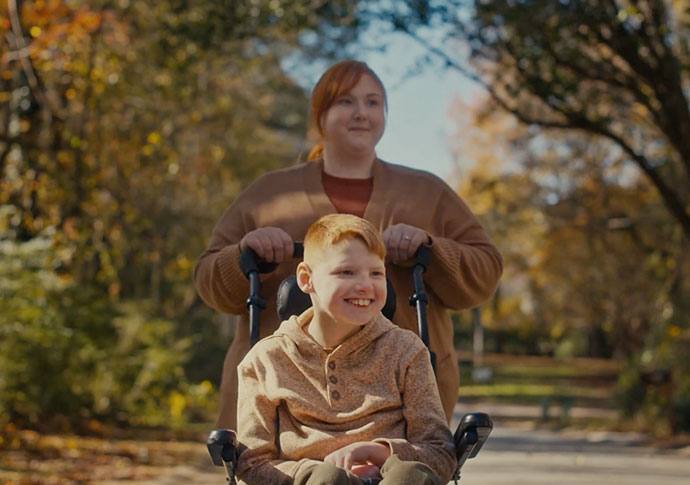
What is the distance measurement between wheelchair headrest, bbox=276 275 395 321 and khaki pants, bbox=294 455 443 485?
3.19 feet

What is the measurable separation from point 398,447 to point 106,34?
43.8 ft

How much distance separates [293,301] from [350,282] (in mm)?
743

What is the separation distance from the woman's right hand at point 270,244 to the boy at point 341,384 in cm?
61

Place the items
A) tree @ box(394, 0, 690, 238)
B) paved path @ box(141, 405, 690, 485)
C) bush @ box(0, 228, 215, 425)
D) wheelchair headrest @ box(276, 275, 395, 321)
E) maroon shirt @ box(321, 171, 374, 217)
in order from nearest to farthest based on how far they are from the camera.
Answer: wheelchair headrest @ box(276, 275, 395, 321) < maroon shirt @ box(321, 171, 374, 217) < bush @ box(0, 228, 215, 425) < paved path @ box(141, 405, 690, 485) < tree @ box(394, 0, 690, 238)

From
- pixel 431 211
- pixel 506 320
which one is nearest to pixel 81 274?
pixel 431 211

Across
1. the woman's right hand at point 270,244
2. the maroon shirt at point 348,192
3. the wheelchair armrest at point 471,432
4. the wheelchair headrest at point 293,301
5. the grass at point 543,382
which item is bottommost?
the grass at point 543,382

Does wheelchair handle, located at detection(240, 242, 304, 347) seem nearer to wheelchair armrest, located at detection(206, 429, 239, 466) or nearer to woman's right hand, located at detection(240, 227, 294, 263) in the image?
woman's right hand, located at detection(240, 227, 294, 263)

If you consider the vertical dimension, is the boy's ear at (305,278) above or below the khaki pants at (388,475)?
above

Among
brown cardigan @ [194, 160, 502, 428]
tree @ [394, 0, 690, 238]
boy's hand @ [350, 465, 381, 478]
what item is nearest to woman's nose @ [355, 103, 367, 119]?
brown cardigan @ [194, 160, 502, 428]

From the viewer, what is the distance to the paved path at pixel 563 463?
12.0 meters

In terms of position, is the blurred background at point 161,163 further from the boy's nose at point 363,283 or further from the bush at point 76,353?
the boy's nose at point 363,283

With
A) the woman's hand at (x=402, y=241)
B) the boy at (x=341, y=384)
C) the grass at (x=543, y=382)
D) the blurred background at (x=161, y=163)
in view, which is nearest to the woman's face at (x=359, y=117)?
the woman's hand at (x=402, y=241)

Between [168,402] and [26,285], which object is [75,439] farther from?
[26,285]

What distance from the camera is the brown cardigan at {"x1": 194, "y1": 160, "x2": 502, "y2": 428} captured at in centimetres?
478
